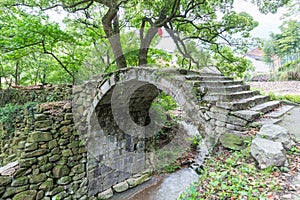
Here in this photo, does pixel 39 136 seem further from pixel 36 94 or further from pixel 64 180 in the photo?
pixel 36 94

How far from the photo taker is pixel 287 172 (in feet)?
4.55

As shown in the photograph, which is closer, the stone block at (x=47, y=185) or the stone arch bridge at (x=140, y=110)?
the stone arch bridge at (x=140, y=110)

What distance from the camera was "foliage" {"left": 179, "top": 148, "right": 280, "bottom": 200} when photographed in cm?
126

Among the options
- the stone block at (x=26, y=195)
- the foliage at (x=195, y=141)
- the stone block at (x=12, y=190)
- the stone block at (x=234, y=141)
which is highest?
the stone block at (x=234, y=141)

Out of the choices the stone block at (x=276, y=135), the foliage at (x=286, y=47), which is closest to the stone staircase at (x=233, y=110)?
the stone block at (x=276, y=135)

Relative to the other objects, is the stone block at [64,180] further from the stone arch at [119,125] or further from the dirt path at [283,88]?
the dirt path at [283,88]

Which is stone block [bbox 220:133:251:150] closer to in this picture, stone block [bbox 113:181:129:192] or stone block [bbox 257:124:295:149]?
stone block [bbox 257:124:295:149]

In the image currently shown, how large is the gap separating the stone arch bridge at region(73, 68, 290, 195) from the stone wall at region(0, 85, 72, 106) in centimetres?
47

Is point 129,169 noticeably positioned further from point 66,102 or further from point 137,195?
point 66,102

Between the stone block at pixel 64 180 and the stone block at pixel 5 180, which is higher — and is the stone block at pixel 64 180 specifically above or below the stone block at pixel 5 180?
below

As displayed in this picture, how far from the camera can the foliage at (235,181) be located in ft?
4.13

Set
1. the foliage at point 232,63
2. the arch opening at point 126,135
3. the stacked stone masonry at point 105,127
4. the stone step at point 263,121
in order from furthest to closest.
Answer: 1. the foliage at point 232,63
2. the arch opening at point 126,135
3. the stacked stone masonry at point 105,127
4. the stone step at point 263,121

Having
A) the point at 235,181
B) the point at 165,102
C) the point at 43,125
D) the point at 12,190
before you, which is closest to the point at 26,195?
the point at 12,190

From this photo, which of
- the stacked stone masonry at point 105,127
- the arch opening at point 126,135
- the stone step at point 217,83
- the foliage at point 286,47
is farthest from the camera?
the foliage at point 286,47
